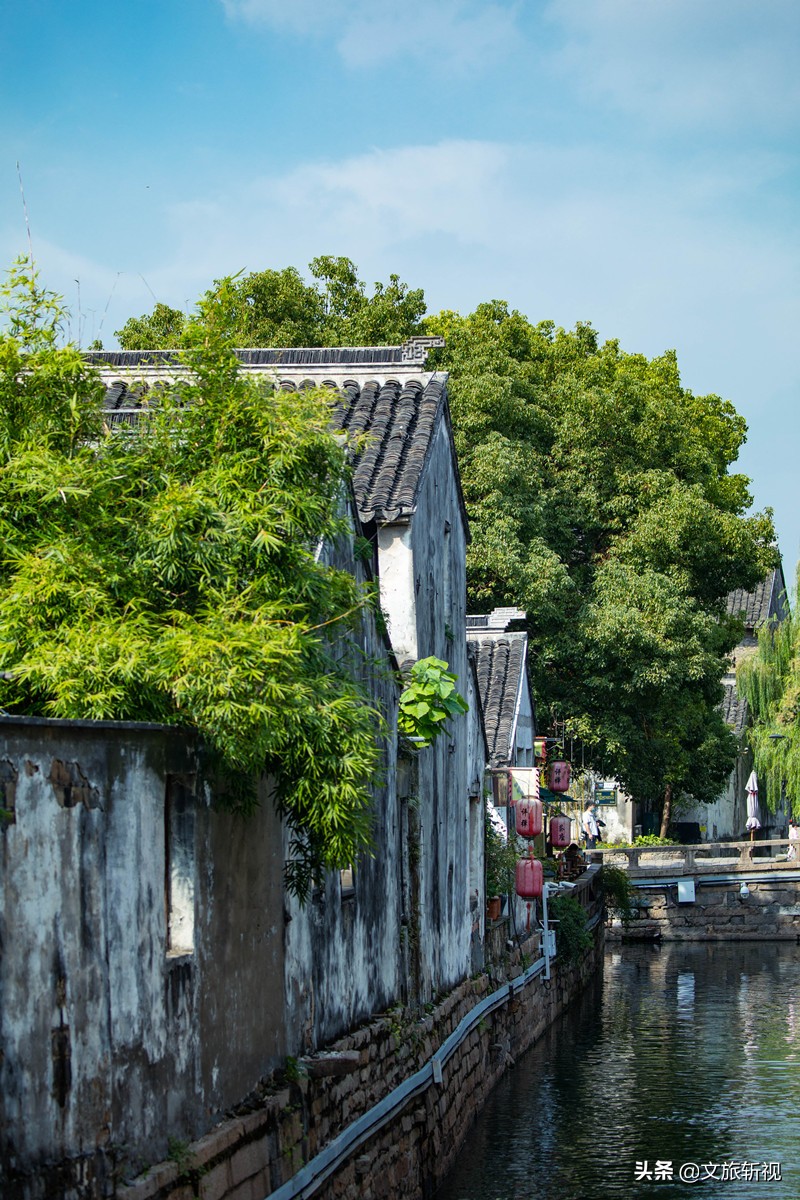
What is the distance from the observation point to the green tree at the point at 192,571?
7.29m

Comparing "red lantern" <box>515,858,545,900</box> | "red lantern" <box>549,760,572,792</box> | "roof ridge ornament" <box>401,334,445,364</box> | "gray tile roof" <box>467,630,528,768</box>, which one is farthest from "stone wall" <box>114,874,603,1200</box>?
"red lantern" <box>549,760,572,792</box>

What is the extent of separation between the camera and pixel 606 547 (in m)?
36.5

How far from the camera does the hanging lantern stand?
24.1m

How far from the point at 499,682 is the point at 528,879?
599cm

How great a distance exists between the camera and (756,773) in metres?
43.0

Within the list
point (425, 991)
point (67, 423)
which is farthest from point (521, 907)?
point (67, 423)

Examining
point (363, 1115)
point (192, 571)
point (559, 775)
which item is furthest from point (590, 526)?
point (192, 571)

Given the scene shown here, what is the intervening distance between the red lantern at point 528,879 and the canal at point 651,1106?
2357 millimetres

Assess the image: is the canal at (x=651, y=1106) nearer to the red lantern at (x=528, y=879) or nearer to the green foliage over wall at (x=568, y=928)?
the green foliage over wall at (x=568, y=928)

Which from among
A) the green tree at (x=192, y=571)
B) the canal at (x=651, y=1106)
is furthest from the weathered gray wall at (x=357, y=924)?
the canal at (x=651, y=1106)

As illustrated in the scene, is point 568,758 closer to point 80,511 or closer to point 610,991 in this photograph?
point 610,991

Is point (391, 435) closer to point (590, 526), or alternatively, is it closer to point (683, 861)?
point (590, 526)

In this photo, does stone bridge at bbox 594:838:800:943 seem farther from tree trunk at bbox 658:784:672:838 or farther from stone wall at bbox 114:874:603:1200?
stone wall at bbox 114:874:603:1200

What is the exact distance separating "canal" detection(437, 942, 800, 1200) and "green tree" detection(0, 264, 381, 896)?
7.63 metres
